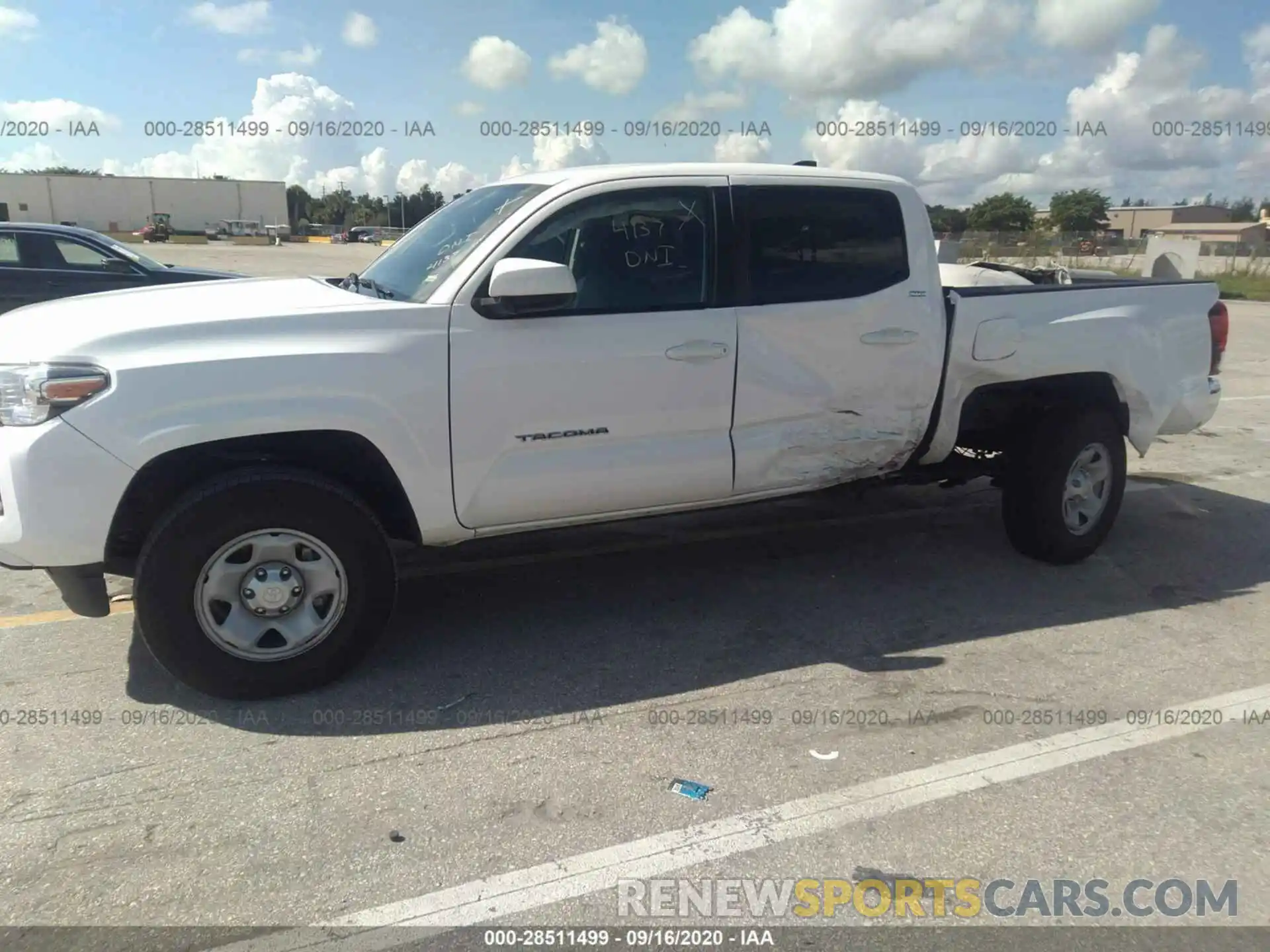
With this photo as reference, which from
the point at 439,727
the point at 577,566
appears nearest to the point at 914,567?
the point at 577,566

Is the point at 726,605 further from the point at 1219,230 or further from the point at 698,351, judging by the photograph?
the point at 1219,230

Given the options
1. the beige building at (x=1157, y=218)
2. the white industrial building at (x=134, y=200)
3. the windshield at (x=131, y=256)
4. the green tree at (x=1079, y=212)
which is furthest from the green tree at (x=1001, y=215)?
the white industrial building at (x=134, y=200)

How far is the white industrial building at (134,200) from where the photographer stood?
8194 cm

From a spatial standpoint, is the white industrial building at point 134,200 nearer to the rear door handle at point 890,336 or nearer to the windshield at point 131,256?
the windshield at point 131,256

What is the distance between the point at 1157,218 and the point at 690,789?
346 ft

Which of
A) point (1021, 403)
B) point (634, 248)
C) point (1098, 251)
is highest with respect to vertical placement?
point (1098, 251)

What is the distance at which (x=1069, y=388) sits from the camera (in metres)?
4.92

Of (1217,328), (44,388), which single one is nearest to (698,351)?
(44,388)

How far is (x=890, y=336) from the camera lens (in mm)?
4293

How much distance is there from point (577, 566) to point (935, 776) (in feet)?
7.50

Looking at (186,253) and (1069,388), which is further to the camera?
(186,253)

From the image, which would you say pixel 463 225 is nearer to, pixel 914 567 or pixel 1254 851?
pixel 914 567

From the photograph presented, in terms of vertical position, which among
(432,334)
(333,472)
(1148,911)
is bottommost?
(1148,911)

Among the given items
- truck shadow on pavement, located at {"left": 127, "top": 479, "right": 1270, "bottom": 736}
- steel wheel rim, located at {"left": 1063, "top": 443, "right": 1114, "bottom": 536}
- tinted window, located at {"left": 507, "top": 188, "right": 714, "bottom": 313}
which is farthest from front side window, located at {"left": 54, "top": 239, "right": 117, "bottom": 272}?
steel wheel rim, located at {"left": 1063, "top": 443, "right": 1114, "bottom": 536}
